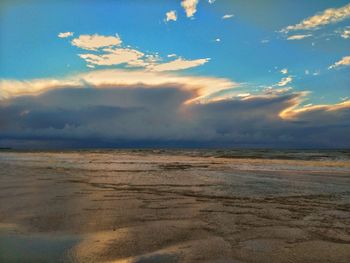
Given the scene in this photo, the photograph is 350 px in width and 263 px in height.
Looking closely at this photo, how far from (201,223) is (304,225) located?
2134 millimetres

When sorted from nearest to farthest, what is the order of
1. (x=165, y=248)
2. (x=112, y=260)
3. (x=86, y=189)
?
(x=112, y=260), (x=165, y=248), (x=86, y=189)

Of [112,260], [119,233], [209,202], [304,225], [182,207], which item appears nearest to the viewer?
[112,260]

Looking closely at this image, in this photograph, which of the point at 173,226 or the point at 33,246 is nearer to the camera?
the point at 33,246

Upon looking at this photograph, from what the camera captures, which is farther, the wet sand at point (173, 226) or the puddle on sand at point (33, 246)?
the wet sand at point (173, 226)

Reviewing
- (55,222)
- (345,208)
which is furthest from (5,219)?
(345,208)

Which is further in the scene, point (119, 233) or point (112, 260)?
point (119, 233)

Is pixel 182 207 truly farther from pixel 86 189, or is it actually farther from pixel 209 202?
pixel 86 189

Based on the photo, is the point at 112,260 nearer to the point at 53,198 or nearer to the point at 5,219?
the point at 5,219

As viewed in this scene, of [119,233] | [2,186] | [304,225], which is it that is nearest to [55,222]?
[119,233]

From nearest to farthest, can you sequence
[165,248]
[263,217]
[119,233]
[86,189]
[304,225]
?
[165,248], [119,233], [304,225], [263,217], [86,189]

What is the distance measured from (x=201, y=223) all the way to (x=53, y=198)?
5.33 meters

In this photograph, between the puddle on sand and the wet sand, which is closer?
the puddle on sand

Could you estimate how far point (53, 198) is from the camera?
10.7 metres

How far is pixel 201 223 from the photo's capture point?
24.6 feet
